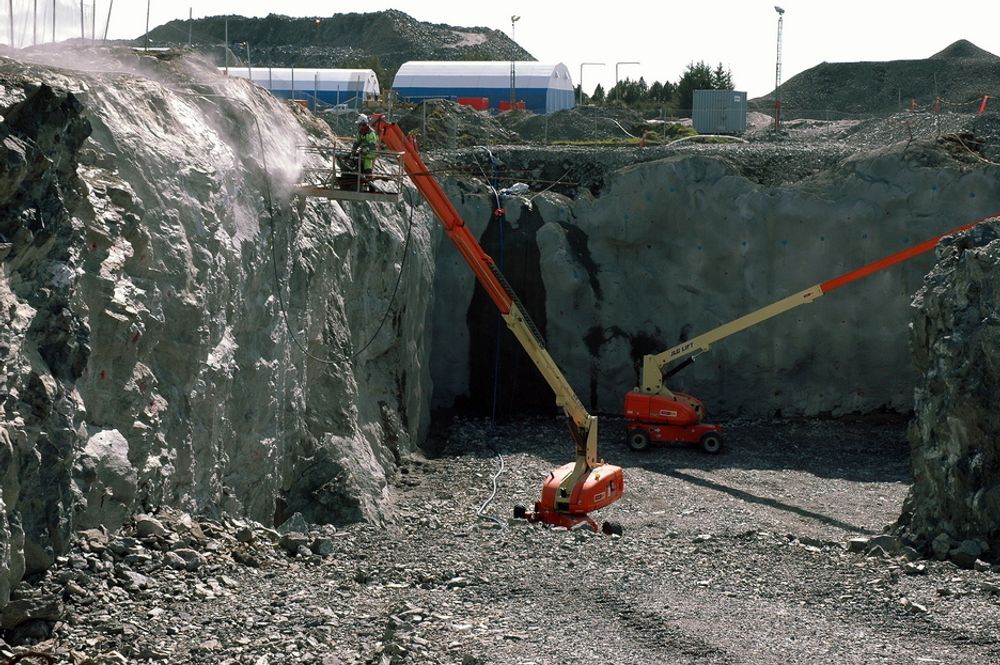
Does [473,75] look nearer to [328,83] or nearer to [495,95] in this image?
[495,95]

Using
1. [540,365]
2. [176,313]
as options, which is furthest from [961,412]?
[176,313]

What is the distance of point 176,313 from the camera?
16.1 m

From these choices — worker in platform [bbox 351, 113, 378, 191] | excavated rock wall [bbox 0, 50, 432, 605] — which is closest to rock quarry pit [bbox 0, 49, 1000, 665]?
excavated rock wall [bbox 0, 50, 432, 605]

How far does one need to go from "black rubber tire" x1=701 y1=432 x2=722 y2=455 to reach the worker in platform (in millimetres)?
11638

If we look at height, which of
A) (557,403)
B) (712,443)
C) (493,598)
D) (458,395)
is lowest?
(712,443)

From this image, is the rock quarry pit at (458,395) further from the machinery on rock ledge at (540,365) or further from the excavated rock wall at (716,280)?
the machinery on rock ledge at (540,365)

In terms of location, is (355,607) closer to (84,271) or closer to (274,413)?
(84,271)

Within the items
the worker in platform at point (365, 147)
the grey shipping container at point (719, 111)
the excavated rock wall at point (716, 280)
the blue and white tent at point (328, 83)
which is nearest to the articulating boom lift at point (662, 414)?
the excavated rock wall at point (716, 280)

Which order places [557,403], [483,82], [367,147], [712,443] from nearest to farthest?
[367,147]
[557,403]
[712,443]
[483,82]

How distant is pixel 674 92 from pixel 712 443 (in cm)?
3893

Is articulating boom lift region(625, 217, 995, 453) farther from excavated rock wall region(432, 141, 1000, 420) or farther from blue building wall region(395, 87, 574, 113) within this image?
blue building wall region(395, 87, 574, 113)

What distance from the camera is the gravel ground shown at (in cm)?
1196

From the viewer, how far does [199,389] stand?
1659 cm

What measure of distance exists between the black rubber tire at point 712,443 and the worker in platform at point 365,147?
11.6m
